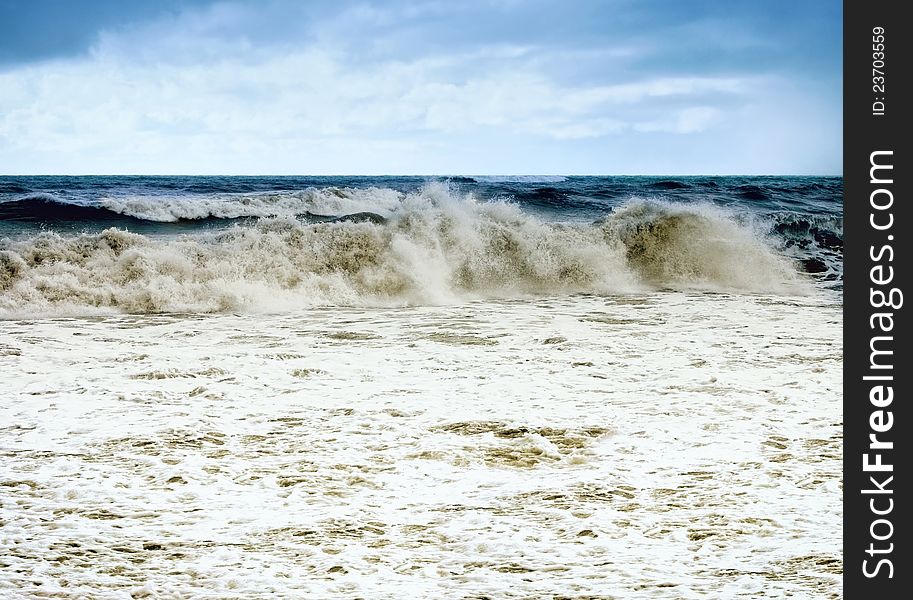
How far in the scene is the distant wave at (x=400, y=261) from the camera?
9.41m

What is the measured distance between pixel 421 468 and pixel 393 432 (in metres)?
0.56

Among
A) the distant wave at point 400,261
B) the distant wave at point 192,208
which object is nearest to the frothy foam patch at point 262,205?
the distant wave at point 192,208

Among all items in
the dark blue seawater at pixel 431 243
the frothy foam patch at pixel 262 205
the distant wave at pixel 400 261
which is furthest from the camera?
the frothy foam patch at pixel 262 205

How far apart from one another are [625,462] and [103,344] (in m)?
5.03

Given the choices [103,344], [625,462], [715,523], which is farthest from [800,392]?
[103,344]

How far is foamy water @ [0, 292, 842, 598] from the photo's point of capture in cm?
258

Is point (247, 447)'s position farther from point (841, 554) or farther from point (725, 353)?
point (725, 353)

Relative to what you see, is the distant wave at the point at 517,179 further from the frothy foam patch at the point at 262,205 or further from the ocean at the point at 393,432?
the ocean at the point at 393,432

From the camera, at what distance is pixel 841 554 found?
266cm

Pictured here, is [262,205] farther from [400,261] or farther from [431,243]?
[400,261]

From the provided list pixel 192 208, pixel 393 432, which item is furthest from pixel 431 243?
pixel 192 208

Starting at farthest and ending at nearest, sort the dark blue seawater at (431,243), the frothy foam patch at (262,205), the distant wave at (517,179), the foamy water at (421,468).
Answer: the distant wave at (517,179) < the frothy foam patch at (262,205) < the dark blue seawater at (431,243) < the foamy water at (421,468)
